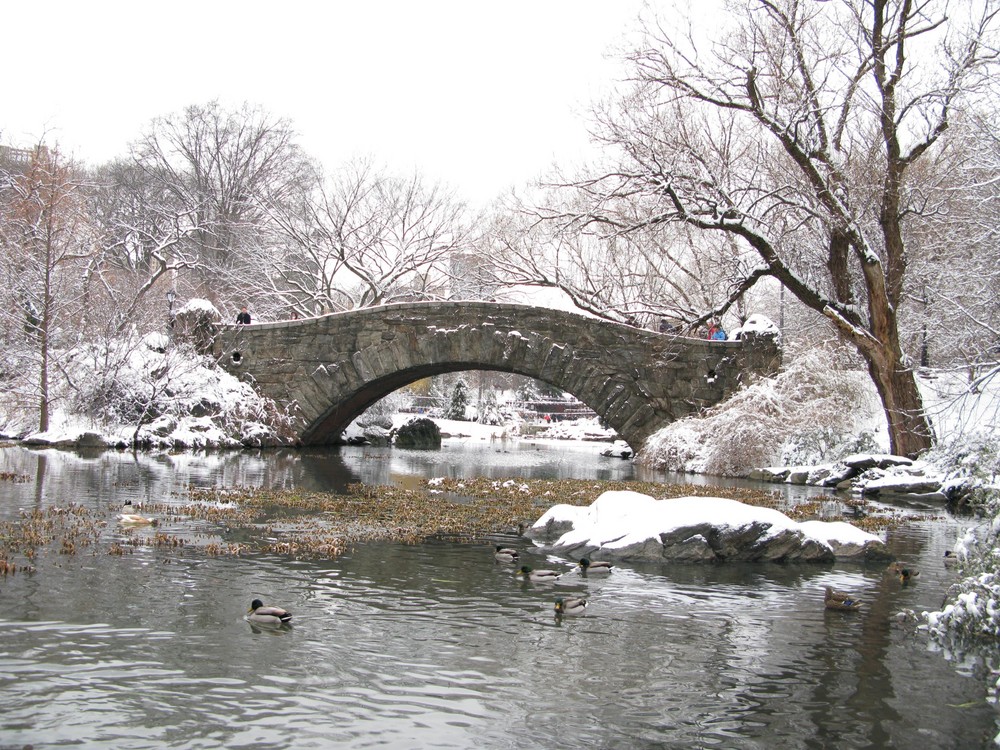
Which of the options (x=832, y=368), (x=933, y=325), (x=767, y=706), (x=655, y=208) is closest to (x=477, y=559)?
(x=767, y=706)

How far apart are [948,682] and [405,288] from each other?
3262 centimetres

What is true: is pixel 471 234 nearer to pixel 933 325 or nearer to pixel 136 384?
pixel 136 384

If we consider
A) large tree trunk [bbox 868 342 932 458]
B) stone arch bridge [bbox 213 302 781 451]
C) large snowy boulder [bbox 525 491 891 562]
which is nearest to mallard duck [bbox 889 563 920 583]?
large snowy boulder [bbox 525 491 891 562]

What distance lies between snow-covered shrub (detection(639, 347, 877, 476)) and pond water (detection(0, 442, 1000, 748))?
1030 centimetres

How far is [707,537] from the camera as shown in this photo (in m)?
9.67

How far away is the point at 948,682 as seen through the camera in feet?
19.3

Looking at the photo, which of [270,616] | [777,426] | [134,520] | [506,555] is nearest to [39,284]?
[134,520]

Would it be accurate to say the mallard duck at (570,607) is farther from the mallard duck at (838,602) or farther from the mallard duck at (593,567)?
the mallard duck at (838,602)

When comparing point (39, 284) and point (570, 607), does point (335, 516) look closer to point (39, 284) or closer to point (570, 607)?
point (570, 607)

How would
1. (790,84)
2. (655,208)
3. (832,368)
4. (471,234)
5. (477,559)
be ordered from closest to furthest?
(477,559), (790,84), (655,208), (832,368), (471,234)

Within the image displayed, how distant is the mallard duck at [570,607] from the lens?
714cm

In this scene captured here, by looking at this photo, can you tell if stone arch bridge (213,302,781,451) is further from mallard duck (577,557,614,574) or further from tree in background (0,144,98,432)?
mallard duck (577,557,614,574)

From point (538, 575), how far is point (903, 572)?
3503 millimetres

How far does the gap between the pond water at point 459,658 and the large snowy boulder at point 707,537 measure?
1.06ft
